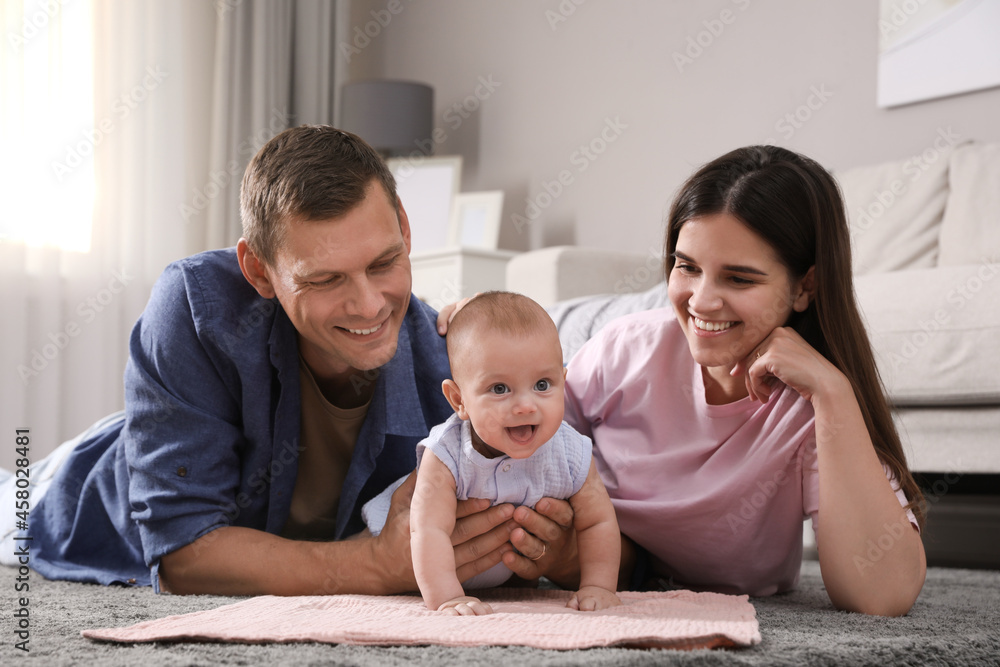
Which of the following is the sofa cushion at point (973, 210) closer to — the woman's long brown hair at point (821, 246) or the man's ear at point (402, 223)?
the woman's long brown hair at point (821, 246)

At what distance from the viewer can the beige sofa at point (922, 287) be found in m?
1.80

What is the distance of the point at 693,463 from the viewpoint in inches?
54.2

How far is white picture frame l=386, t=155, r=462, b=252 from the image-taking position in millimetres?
4004

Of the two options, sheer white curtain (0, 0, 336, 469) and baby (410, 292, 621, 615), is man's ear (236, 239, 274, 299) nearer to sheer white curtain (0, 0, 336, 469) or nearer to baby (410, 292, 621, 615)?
baby (410, 292, 621, 615)

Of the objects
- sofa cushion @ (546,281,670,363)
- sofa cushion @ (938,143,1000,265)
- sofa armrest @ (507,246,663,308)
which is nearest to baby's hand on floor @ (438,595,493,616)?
sofa cushion @ (546,281,670,363)

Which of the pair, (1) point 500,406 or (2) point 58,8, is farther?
(2) point 58,8

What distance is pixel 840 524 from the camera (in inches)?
46.3

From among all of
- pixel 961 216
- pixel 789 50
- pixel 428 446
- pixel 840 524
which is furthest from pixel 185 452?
pixel 789 50

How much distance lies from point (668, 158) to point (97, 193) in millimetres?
2305

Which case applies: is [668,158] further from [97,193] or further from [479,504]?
[479,504]

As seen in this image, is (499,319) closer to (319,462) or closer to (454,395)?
(454,395)

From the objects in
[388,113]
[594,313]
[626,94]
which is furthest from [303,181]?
[388,113]

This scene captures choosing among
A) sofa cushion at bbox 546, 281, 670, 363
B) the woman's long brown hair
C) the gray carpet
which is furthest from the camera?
sofa cushion at bbox 546, 281, 670, 363

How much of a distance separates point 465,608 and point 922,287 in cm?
137
